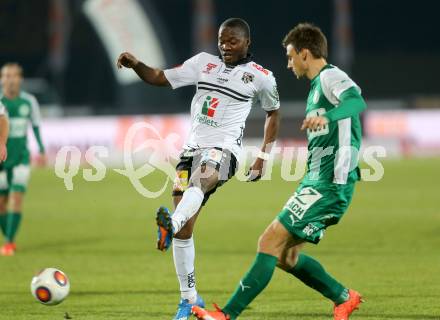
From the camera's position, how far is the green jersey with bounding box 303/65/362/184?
665 centimetres

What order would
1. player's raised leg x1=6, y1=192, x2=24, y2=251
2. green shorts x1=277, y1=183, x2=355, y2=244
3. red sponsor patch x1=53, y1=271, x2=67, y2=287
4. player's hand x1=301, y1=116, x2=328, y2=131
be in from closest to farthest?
player's hand x1=301, y1=116, x2=328, y2=131 → green shorts x1=277, y1=183, x2=355, y2=244 → red sponsor patch x1=53, y1=271, x2=67, y2=287 → player's raised leg x1=6, y1=192, x2=24, y2=251

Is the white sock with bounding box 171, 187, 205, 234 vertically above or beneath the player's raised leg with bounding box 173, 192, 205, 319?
above

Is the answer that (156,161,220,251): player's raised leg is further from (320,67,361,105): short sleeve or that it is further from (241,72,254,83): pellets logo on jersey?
(320,67,361,105): short sleeve

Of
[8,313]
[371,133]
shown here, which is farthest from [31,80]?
[8,313]

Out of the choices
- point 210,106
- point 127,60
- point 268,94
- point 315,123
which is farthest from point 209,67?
point 315,123

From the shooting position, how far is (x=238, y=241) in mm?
12953

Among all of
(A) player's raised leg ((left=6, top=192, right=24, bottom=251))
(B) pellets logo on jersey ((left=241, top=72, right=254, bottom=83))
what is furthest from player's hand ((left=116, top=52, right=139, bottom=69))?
(A) player's raised leg ((left=6, top=192, right=24, bottom=251))

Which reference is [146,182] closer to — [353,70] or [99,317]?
[99,317]

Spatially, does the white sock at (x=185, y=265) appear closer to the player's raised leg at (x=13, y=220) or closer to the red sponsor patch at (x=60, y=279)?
the red sponsor patch at (x=60, y=279)

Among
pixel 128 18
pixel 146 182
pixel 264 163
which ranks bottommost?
pixel 146 182

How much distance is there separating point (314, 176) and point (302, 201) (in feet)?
0.75

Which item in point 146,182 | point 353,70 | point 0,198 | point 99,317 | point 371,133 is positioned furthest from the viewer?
point 353,70

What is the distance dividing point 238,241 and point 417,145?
49.2 feet

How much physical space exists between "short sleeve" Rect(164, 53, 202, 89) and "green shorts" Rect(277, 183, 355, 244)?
5.05 feet
